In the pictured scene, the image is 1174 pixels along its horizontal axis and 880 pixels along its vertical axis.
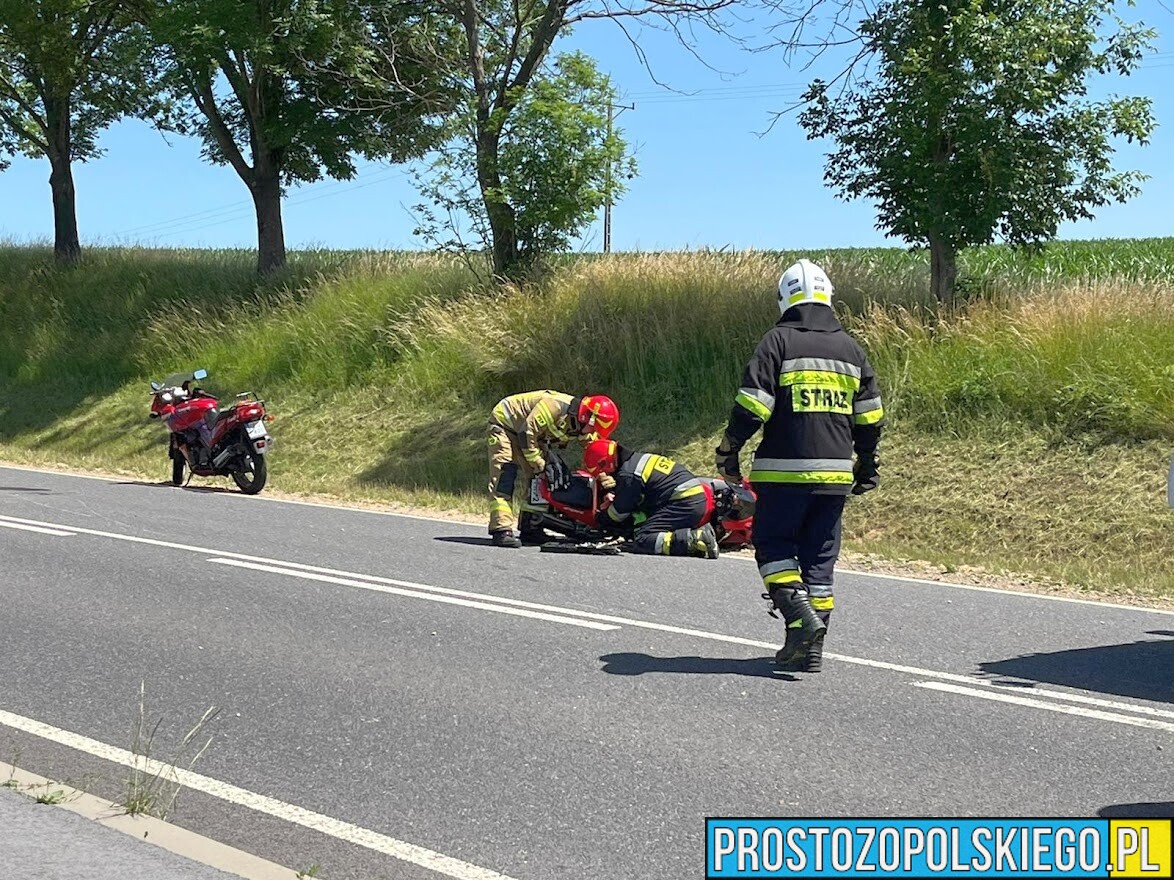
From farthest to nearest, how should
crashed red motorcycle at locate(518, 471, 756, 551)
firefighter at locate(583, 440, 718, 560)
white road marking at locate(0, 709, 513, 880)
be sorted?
crashed red motorcycle at locate(518, 471, 756, 551) → firefighter at locate(583, 440, 718, 560) → white road marking at locate(0, 709, 513, 880)

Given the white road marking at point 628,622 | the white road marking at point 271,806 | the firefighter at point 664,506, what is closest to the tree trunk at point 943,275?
the firefighter at point 664,506

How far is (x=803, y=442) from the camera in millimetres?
7137

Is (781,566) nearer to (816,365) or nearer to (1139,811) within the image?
(816,365)

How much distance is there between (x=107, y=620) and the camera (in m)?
8.77

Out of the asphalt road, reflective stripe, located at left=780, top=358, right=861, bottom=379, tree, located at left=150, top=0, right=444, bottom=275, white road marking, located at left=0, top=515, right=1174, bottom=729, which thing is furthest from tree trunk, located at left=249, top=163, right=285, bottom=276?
reflective stripe, located at left=780, top=358, right=861, bottom=379

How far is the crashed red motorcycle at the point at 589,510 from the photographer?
39.4 ft

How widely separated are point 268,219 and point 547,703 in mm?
23081

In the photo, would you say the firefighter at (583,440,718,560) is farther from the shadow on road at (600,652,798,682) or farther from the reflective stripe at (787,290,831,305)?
the reflective stripe at (787,290,831,305)

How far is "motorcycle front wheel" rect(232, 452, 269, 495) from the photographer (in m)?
17.0

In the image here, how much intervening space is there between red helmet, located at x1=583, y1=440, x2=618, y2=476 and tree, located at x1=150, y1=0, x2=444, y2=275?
12.5m

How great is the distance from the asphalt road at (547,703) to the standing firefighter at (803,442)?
1.45ft

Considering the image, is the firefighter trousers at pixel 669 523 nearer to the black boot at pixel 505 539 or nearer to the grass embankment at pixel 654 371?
the black boot at pixel 505 539

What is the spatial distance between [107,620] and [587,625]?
283cm

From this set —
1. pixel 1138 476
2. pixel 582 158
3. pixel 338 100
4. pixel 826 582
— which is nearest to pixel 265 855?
pixel 826 582
